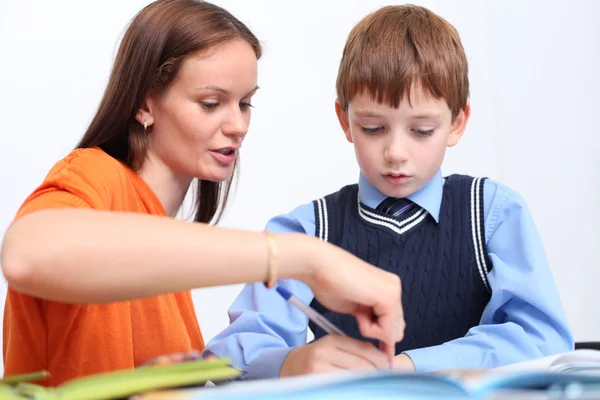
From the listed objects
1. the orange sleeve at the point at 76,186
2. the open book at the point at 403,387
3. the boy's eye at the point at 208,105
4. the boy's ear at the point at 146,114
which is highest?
the boy's eye at the point at 208,105

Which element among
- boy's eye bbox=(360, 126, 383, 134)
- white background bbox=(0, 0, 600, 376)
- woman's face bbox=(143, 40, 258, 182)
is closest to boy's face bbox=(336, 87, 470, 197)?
boy's eye bbox=(360, 126, 383, 134)

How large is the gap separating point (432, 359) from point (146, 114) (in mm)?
730

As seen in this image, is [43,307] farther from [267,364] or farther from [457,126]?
[457,126]

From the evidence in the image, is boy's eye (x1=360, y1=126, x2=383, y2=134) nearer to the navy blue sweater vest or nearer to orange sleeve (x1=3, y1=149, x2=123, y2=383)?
the navy blue sweater vest

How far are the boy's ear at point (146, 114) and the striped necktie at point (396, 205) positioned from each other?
0.46 m

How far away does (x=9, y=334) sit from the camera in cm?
126

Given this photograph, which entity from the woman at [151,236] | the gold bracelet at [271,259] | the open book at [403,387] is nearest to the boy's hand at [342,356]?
the woman at [151,236]

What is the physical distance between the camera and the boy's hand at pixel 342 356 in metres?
0.98

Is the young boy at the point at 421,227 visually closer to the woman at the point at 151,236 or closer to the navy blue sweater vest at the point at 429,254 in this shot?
the navy blue sweater vest at the point at 429,254

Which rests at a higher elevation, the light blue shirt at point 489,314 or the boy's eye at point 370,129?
the boy's eye at point 370,129

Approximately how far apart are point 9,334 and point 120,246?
21.2 inches

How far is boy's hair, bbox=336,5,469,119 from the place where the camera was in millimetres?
1308

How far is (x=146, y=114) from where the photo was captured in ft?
5.00

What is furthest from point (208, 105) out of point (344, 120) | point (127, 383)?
point (127, 383)
